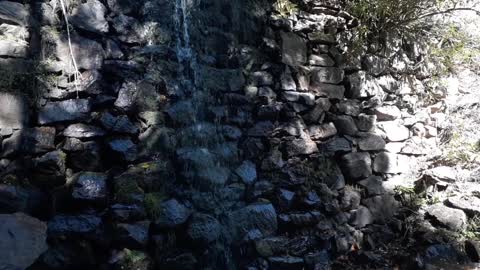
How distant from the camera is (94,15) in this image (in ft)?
10.4

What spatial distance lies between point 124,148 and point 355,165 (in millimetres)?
2356

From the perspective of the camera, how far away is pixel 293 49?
13.2 feet

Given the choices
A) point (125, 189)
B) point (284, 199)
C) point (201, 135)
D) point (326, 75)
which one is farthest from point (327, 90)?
point (125, 189)

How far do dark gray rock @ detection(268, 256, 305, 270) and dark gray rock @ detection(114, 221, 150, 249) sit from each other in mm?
1036

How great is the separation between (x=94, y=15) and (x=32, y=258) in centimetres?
177

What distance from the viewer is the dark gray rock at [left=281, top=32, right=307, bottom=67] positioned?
3.97 meters

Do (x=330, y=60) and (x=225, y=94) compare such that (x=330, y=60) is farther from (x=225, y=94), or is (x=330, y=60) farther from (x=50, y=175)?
(x=50, y=175)

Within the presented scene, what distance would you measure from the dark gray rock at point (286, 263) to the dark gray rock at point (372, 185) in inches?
50.9

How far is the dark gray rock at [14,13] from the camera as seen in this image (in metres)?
2.79

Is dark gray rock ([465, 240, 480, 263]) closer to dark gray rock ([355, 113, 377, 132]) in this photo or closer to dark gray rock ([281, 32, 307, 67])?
dark gray rock ([355, 113, 377, 132])

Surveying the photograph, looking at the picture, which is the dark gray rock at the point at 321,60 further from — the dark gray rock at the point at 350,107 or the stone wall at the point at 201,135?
the dark gray rock at the point at 350,107

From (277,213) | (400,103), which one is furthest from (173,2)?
(400,103)

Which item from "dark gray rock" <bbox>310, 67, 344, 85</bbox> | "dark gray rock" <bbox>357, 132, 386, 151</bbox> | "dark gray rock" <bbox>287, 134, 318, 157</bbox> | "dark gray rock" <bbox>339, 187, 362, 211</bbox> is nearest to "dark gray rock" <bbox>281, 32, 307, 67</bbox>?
"dark gray rock" <bbox>310, 67, 344, 85</bbox>

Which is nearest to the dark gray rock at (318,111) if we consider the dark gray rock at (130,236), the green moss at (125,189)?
the green moss at (125,189)
